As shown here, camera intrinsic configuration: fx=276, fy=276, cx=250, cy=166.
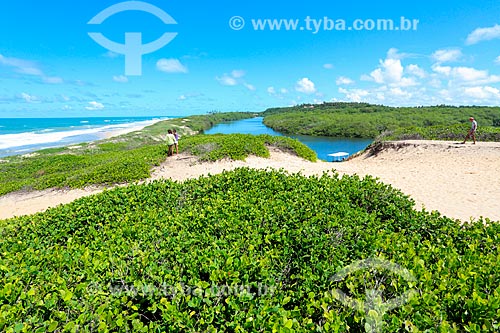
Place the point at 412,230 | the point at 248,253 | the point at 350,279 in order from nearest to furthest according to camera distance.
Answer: the point at 350,279
the point at 248,253
the point at 412,230

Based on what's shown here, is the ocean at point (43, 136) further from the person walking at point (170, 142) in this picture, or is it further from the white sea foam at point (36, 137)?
the person walking at point (170, 142)

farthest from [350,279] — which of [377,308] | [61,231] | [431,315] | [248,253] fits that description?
[61,231]

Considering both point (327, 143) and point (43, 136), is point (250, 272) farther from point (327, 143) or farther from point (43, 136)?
point (43, 136)

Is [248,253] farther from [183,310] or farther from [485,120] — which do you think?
[485,120]

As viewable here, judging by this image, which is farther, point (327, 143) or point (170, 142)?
point (327, 143)

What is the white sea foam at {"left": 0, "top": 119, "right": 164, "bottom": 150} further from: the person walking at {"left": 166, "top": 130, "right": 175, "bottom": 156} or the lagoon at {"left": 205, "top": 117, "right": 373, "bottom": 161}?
the person walking at {"left": 166, "top": 130, "right": 175, "bottom": 156}

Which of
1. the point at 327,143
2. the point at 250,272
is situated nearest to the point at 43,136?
the point at 327,143
